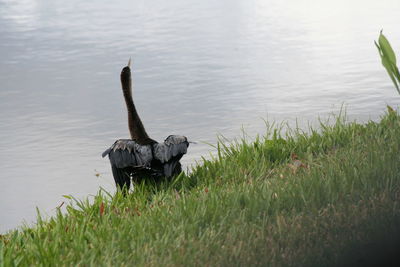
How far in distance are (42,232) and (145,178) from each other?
94 cm

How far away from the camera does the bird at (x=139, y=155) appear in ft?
18.1

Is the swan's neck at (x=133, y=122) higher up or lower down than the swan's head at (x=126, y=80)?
lower down

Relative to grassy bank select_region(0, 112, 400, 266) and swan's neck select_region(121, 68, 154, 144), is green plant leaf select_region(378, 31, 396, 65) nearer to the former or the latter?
grassy bank select_region(0, 112, 400, 266)

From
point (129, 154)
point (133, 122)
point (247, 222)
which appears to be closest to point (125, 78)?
point (133, 122)

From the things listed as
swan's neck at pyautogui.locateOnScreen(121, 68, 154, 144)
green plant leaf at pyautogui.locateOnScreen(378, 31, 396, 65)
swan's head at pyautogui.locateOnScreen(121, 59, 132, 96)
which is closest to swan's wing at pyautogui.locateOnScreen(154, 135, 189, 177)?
swan's neck at pyautogui.locateOnScreen(121, 68, 154, 144)

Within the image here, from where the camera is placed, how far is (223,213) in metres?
4.64

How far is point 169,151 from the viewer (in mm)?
5555

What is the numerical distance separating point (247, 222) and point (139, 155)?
1.23m

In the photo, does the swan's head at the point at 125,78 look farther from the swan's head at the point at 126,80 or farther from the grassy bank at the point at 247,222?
the grassy bank at the point at 247,222

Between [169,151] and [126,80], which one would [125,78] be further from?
[169,151]

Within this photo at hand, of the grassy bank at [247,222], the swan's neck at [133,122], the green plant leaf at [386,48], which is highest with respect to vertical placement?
the green plant leaf at [386,48]

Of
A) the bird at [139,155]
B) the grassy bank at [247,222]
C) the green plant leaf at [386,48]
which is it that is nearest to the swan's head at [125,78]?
the bird at [139,155]

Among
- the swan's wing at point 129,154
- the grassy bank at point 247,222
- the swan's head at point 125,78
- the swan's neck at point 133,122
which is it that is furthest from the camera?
the swan's head at point 125,78

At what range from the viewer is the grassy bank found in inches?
162
